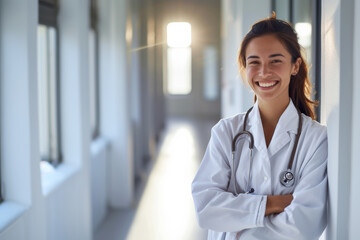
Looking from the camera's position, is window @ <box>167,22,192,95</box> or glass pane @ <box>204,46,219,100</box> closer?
window @ <box>167,22,192,95</box>

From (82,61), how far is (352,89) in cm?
248

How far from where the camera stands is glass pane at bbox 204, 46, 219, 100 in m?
13.5

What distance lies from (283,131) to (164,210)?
3.22 m

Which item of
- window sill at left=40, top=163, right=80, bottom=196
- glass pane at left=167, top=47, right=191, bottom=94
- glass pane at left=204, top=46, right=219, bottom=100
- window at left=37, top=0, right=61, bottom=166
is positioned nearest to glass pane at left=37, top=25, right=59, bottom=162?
window at left=37, top=0, right=61, bottom=166

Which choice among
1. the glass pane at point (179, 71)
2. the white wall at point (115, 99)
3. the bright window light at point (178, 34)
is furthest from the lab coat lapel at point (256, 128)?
the glass pane at point (179, 71)

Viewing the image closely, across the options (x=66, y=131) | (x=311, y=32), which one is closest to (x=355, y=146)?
(x=311, y=32)

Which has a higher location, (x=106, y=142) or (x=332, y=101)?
(x=332, y=101)

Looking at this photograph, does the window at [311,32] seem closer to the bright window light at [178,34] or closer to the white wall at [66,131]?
the bright window light at [178,34]

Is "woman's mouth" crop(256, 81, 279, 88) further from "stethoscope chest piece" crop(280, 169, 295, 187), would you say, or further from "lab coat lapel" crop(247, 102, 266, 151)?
"stethoscope chest piece" crop(280, 169, 295, 187)

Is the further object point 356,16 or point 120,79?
point 120,79

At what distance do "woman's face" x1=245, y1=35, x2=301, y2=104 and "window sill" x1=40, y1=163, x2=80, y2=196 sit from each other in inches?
67.1

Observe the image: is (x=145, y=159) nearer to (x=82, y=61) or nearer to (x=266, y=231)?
(x=82, y=61)

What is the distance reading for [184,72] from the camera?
44.7 ft

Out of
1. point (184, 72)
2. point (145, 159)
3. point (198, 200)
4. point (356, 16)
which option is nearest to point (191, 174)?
point (145, 159)
